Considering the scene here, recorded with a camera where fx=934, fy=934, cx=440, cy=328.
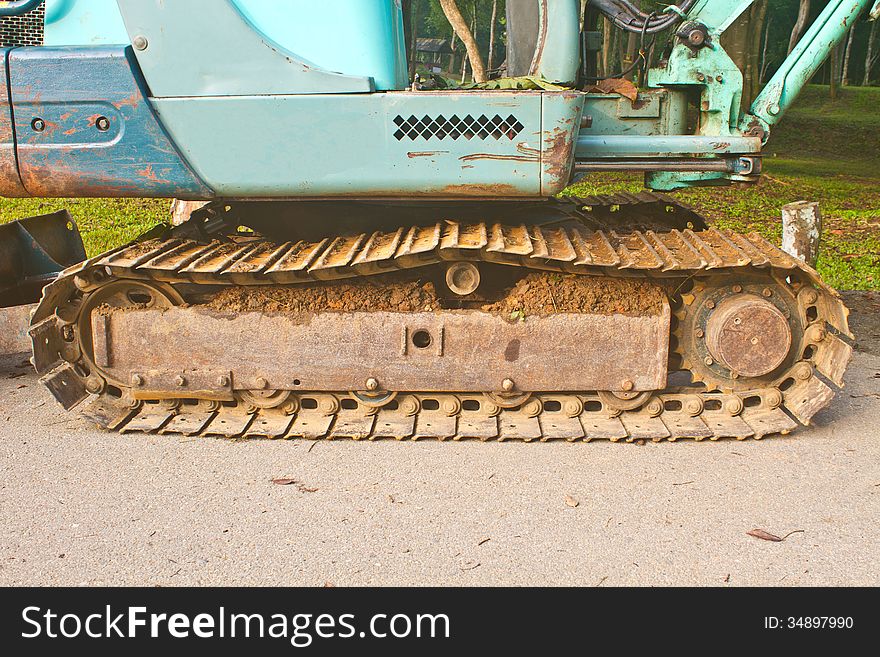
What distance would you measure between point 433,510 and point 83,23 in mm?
2798

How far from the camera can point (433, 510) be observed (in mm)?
3793

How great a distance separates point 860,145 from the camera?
884 inches

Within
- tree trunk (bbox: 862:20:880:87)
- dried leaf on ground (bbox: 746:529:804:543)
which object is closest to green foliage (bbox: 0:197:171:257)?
dried leaf on ground (bbox: 746:529:804:543)

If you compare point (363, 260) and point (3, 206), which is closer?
point (363, 260)

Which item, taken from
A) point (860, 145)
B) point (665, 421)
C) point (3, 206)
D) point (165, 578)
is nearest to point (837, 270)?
point (665, 421)

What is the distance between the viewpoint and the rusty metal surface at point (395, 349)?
4.57 metres

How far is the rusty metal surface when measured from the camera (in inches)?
180

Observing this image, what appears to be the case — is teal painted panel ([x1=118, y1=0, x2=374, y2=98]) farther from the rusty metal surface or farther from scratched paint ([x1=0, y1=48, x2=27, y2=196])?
the rusty metal surface

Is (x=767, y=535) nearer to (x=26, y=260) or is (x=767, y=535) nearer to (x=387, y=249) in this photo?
(x=387, y=249)

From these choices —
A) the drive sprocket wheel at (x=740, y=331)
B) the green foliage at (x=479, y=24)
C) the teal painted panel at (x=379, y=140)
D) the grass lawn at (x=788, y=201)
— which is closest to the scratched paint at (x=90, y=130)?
the teal painted panel at (x=379, y=140)

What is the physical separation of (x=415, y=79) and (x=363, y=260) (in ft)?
4.14

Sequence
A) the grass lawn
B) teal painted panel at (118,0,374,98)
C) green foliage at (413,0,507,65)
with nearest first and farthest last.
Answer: teal painted panel at (118,0,374,98)
the grass lawn
green foliage at (413,0,507,65)

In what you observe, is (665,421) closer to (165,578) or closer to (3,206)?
(165,578)

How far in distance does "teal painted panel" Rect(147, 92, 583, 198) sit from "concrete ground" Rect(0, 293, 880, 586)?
1.27 metres
